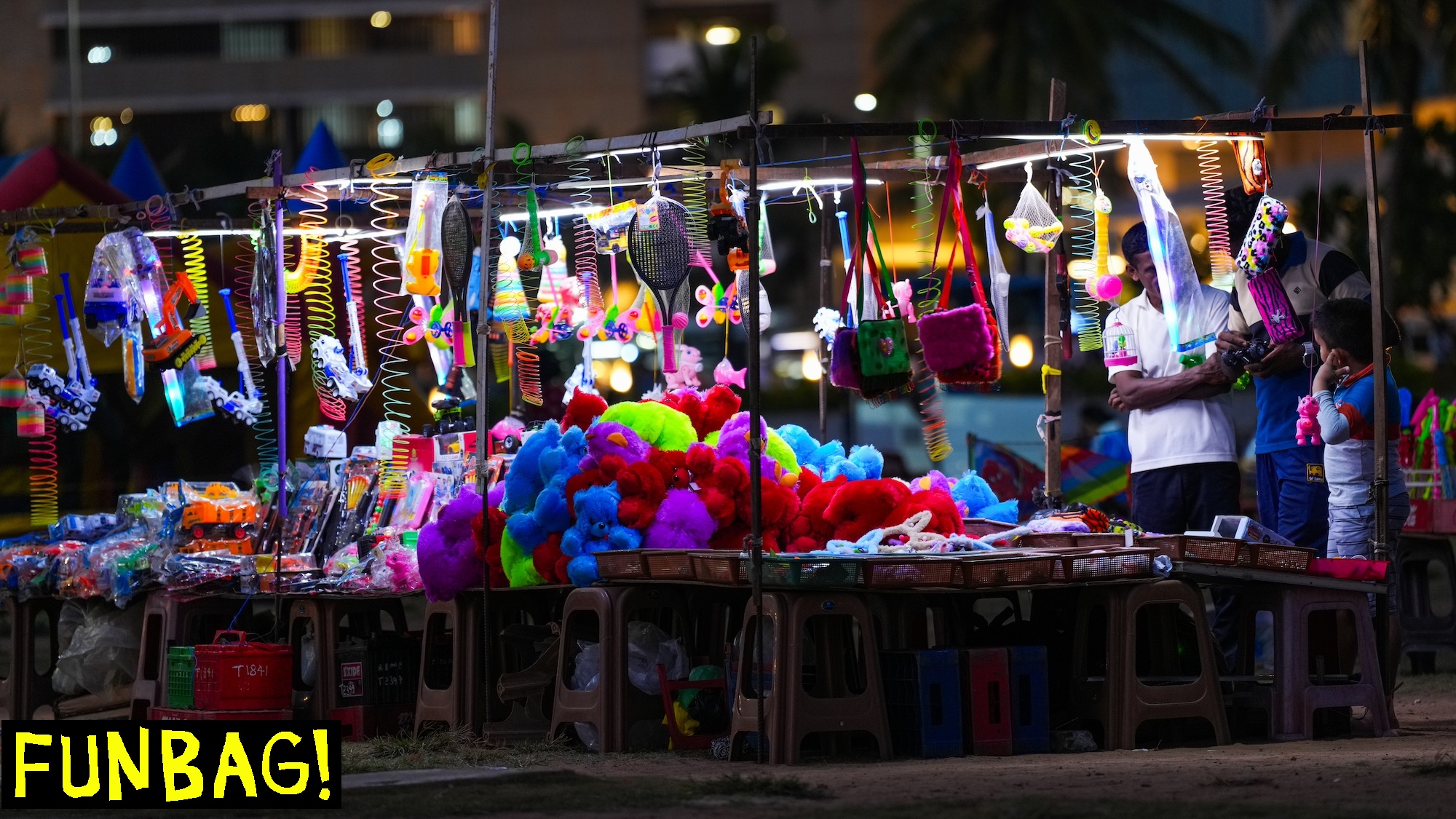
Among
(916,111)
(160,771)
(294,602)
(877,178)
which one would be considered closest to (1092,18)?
(916,111)

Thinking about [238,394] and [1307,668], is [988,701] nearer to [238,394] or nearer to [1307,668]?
[1307,668]

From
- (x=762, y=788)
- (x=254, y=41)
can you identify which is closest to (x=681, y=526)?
(x=762, y=788)

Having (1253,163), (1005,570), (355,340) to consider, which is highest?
(1253,163)

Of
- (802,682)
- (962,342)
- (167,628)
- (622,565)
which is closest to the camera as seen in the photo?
(802,682)

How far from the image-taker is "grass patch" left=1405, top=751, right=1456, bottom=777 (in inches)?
215

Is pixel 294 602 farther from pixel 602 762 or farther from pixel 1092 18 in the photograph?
pixel 1092 18

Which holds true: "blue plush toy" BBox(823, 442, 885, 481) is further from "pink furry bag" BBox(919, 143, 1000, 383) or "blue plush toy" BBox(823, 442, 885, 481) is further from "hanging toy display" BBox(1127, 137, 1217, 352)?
"hanging toy display" BBox(1127, 137, 1217, 352)

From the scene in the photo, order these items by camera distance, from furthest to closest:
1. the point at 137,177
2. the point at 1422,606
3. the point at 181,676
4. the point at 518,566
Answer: the point at 137,177 < the point at 1422,606 < the point at 181,676 < the point at 518,566

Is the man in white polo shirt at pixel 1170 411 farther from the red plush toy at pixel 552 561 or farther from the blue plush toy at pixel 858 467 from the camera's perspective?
the red plush toy at pixel 552 561

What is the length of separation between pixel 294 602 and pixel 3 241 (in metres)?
3.44

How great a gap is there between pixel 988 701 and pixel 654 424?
1.67 metres

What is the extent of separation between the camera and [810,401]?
2909 centimetres

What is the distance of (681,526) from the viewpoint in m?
6.75

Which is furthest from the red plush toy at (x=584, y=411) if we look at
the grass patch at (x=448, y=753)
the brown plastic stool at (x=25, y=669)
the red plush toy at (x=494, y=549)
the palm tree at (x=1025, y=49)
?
the palm tree at (x=1025, y=49)
